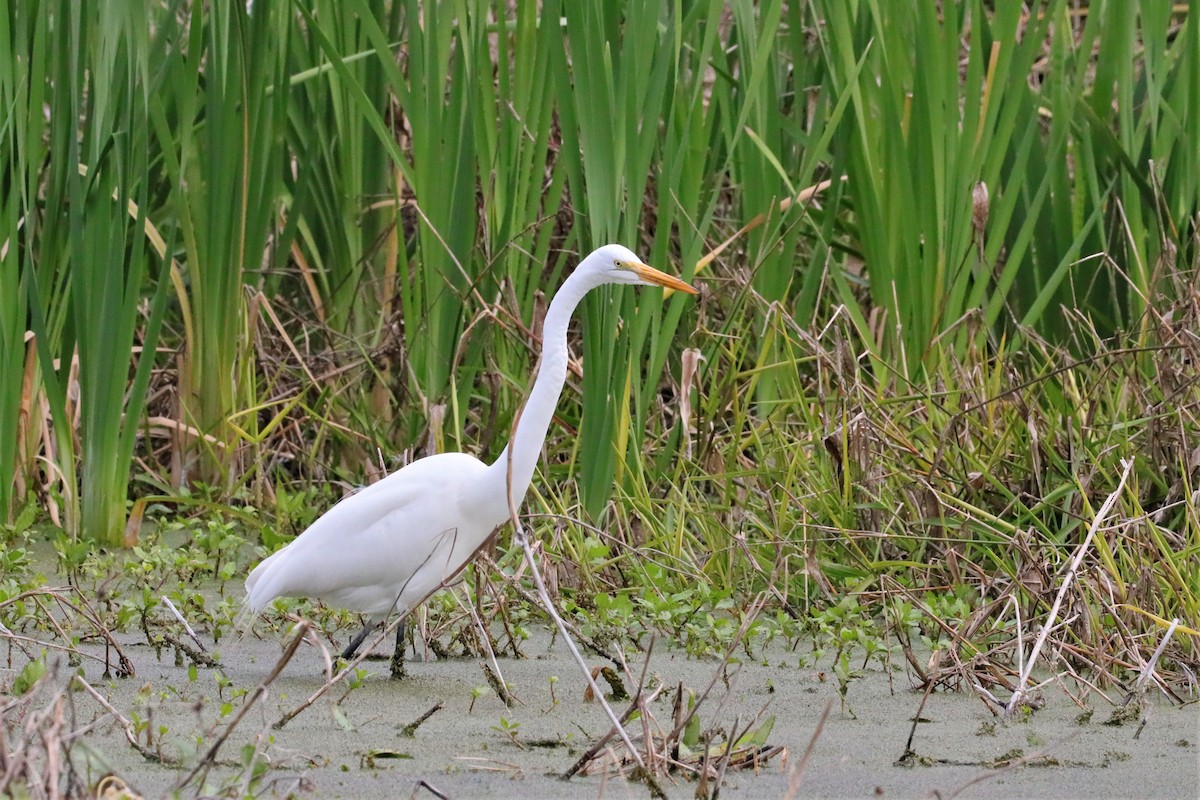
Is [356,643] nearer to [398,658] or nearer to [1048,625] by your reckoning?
[398,658]

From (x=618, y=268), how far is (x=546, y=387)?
29 centimetres

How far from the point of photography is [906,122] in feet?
14.9

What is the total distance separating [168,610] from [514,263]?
4.66ft

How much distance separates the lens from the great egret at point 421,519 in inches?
128

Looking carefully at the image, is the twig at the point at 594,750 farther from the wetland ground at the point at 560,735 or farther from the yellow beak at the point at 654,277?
the yellow beak at the point at 654,277

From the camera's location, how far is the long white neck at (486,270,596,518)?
324cm

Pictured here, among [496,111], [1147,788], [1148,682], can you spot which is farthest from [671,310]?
[1147,788]

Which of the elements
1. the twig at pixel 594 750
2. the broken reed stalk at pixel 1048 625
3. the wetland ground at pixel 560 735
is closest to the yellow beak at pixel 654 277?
Answer: the wetland ground at pixel 560 735

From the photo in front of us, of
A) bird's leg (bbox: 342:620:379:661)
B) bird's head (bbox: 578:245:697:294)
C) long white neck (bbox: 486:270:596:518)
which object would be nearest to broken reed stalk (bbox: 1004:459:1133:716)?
bird's head (bbox: 578:245:697:294)

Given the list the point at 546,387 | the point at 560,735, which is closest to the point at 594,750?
the point at 560,735

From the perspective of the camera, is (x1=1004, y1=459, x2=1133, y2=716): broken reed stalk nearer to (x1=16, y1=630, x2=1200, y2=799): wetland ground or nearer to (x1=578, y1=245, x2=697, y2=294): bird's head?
(x1=16, y1=630, x2=1200, y2=799): wetland ground

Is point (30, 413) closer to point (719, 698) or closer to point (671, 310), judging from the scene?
point (671, 310)

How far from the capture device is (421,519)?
3.33m

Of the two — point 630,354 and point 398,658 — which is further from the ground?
point 630,354
